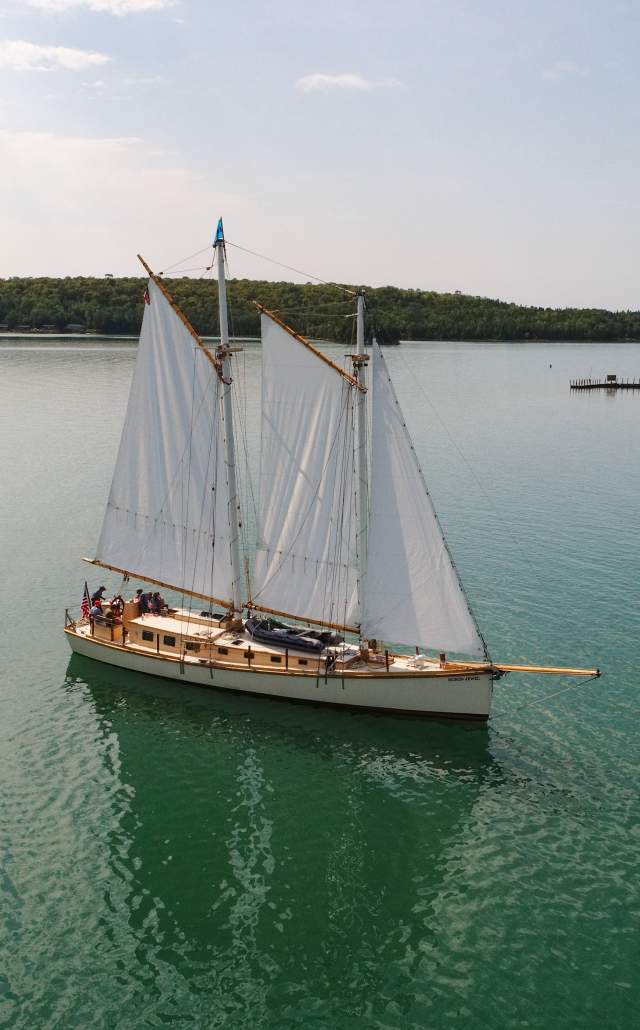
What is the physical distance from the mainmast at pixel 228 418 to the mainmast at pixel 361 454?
525 cm

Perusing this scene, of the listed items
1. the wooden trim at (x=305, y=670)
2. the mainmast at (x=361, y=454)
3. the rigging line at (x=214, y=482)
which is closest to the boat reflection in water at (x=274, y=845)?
the wooden trim at (x=305, y=670)

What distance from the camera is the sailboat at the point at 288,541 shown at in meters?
32.2

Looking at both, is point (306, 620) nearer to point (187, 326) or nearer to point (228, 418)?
point (228, 418)

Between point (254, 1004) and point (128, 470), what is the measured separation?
24011 millimetres

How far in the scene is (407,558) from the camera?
32312mm

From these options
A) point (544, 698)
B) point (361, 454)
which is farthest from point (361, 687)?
point (361, 454)

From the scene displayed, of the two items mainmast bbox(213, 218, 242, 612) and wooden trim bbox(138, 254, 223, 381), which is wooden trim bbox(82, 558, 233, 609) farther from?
wooden trim bbox(138, 254, 223, 381)

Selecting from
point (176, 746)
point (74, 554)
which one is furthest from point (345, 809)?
point (74, 554)

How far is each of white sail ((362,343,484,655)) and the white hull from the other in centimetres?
156

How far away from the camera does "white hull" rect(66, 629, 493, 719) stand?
3262cm

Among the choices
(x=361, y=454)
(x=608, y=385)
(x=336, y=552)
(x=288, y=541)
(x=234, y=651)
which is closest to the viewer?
(x=361, y=454)

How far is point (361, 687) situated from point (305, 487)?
27.8ft

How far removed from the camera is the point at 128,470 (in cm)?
3866

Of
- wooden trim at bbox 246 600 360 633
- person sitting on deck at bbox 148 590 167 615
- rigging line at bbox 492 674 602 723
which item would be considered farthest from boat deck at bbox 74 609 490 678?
rigging line at bbox 492 674 602 723
